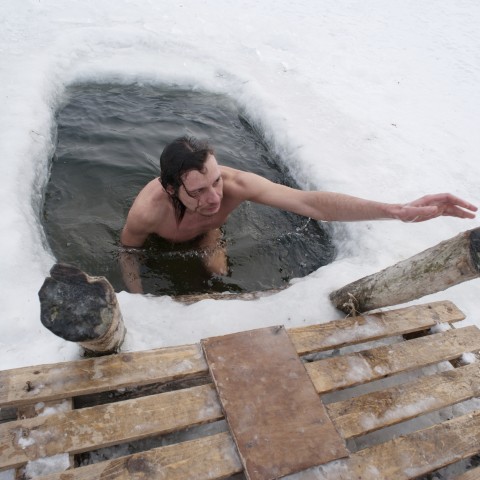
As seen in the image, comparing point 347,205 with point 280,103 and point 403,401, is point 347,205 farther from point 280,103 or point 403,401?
point 280,103

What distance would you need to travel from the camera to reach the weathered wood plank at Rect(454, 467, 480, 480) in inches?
71.9

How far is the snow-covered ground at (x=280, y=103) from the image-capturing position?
2592 millimetres

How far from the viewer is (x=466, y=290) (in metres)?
3.21

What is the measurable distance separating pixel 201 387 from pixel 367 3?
10.6 m

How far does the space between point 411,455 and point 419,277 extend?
867mm

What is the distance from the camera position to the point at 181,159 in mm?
2697

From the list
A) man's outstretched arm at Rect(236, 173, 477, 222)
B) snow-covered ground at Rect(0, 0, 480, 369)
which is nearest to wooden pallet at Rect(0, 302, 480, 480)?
snow-covered ground at Rect(0, 0, 480, 369)

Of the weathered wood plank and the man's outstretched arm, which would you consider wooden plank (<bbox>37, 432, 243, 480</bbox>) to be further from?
the man's outstretched arm

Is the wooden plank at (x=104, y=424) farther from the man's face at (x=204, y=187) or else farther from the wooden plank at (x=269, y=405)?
the man's face at (x=204, y=187)

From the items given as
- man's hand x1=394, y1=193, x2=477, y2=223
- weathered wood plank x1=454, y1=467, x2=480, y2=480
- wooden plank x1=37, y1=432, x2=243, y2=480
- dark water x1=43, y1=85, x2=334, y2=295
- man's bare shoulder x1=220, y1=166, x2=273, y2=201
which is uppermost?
man's hand x1=394, y1=193, x2=477, y2=223

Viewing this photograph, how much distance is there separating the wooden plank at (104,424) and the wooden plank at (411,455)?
510 mm

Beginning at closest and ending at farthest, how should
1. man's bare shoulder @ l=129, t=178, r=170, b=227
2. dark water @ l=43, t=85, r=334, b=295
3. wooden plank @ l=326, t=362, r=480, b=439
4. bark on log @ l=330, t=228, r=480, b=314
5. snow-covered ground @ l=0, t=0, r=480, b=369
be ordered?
bark on log @ l=330, t=228, r=480, b=314 → wooden plank @ l=326, t=362, r=480, b=439 → snow-covered ground @ l=0, t=0, r=480, b=369 → man's bare shoulder @ l=129, t=178, r=170, b=227 → dark water @ l=43, t=85, r=334, b=295

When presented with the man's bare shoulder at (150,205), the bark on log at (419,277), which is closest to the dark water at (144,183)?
the man's bare shoulder at (150,205)

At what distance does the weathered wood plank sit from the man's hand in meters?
1.24
